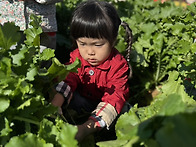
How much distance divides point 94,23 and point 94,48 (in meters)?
0.20

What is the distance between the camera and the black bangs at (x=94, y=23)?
2.43m

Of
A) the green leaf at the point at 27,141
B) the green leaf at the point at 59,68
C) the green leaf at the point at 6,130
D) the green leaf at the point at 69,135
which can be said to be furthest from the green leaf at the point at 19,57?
the green leaf at the point at 69,135

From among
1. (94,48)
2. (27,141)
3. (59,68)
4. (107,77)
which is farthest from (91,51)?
(27,141)

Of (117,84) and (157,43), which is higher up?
(117,84)

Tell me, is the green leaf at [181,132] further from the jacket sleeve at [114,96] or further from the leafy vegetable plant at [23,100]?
the jacket sleeve at [114,96]

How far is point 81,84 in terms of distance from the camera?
9.67 feet

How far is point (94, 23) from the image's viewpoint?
2438 millimetres

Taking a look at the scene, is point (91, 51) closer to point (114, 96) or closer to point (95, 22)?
point (95, 22)

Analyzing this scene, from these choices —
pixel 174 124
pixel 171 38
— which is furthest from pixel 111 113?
pixel 171 38

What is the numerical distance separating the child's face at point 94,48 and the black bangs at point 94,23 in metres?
0.04

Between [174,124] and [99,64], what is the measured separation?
1826mm

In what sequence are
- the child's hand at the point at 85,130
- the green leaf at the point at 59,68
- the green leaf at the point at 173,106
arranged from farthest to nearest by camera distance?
the child's hand at the point at 85,130, the green leaf at the point at 59,68, the green leaf at the point at 173,106

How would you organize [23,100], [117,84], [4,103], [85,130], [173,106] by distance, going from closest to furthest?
[173,106] → [4,103] → [23,100] → [85,130] → [117,84]

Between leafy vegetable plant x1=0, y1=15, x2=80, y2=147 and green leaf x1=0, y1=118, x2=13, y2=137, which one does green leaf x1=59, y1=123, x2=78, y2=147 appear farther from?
green leaf x1=0, y1=118, x2=13, y2=137
